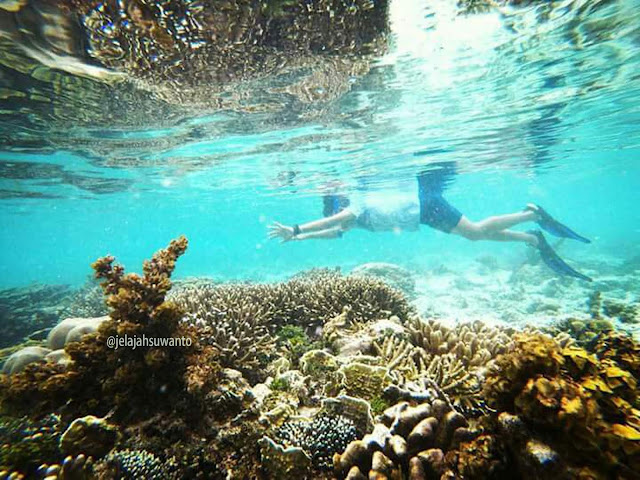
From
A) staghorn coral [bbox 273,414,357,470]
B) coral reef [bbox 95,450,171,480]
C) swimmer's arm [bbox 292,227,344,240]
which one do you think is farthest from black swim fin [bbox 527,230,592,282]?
coral reef [bbox 95,450,171,480]

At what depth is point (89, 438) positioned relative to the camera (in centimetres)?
281

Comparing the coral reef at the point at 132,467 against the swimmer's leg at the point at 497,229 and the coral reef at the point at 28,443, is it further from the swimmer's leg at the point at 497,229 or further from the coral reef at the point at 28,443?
the swimmer's leg at the point at 497,229

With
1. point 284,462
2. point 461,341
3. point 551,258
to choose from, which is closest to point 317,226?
point 461,341

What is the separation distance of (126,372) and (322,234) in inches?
422

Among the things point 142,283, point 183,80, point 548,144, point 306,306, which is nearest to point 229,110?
point 183,80

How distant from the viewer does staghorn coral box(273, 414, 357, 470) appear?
280cm

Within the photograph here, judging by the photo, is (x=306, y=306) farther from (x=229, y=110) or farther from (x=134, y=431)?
(x=229, y=110)

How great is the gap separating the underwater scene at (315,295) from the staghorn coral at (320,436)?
2 cm

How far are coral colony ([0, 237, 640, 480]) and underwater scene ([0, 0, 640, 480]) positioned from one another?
0.06 ft

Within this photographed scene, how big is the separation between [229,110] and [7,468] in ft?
39.0

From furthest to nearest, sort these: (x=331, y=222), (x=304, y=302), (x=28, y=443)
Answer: (x=331, y=222) → (x=304, y=302) → (x=28, y=443)

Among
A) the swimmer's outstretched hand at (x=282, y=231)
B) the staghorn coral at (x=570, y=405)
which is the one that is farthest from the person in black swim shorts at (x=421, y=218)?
the staghorn coral at (x=570, y=405)

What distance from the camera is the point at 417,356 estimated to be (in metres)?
4.52

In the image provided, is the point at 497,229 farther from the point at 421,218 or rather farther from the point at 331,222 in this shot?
the point at 331,222
